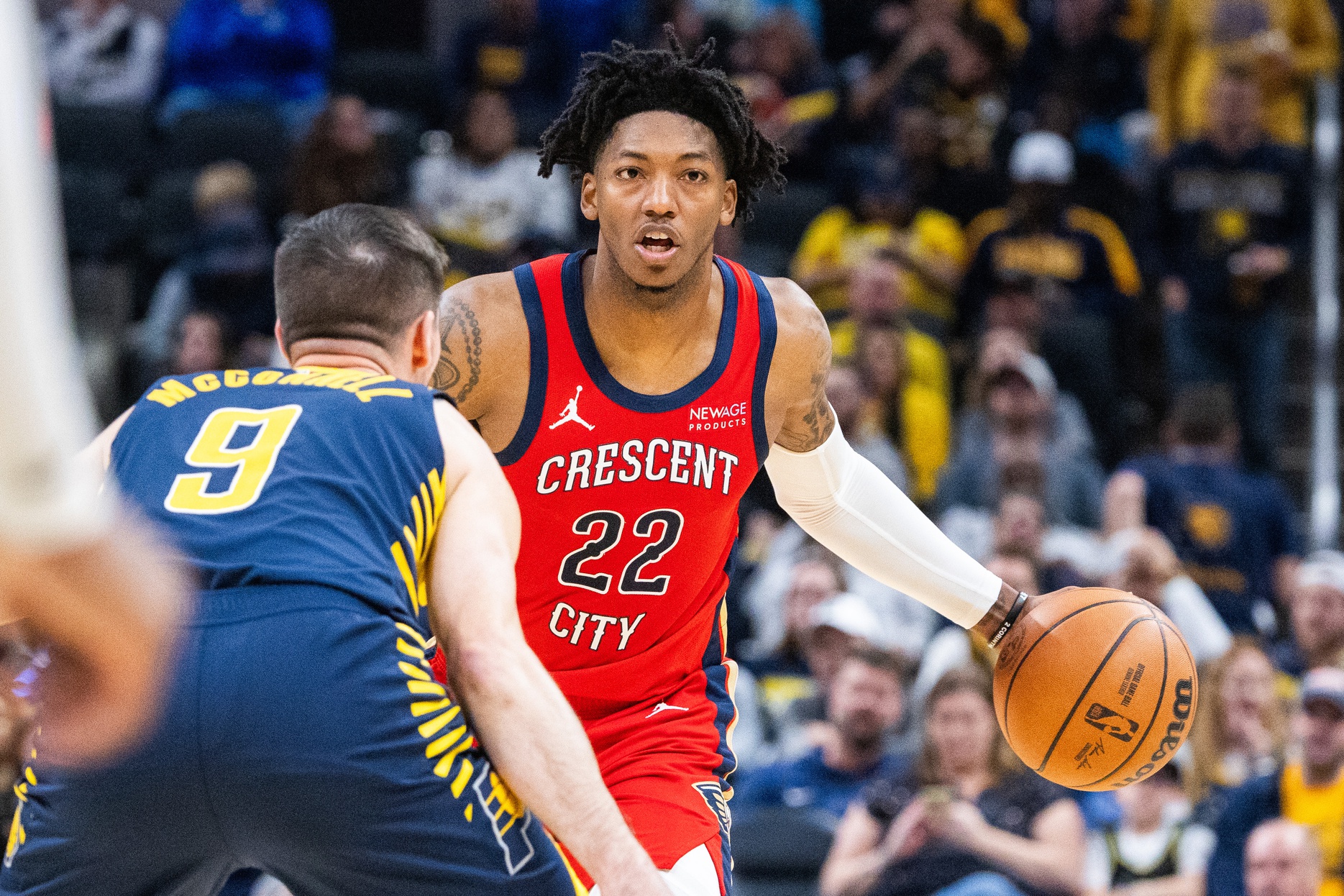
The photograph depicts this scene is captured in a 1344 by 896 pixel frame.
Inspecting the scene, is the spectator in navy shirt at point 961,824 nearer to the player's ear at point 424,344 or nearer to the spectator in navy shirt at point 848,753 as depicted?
the spectator in navy shirt at point 848,753

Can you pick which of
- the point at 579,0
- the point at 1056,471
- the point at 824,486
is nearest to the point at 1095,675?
the point at 824,486

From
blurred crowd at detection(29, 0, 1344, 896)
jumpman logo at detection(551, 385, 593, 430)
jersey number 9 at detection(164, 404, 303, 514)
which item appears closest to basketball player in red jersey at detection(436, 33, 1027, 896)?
jumpman logo at detection(551, 385, 593, 430)

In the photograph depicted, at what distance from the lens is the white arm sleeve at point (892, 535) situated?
4.18 metres

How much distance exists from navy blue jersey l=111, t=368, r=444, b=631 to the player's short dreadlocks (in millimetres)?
1294

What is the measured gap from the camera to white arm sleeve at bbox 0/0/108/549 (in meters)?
1.13

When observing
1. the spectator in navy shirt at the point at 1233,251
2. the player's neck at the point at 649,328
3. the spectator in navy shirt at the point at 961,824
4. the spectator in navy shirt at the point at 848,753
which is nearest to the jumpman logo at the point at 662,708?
the player's neck at the point at 649,328

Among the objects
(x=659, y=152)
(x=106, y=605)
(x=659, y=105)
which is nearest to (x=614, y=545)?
(x=659, y=152)

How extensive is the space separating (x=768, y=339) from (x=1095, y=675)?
1.14m

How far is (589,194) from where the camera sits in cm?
385

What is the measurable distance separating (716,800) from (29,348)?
2.77 m

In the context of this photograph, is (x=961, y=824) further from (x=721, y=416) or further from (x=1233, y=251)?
(x=1233, y=251)

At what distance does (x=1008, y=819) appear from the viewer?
5844 mm

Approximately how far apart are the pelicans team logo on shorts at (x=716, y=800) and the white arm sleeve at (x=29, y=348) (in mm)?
2563

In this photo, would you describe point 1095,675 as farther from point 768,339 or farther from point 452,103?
point 452,103
